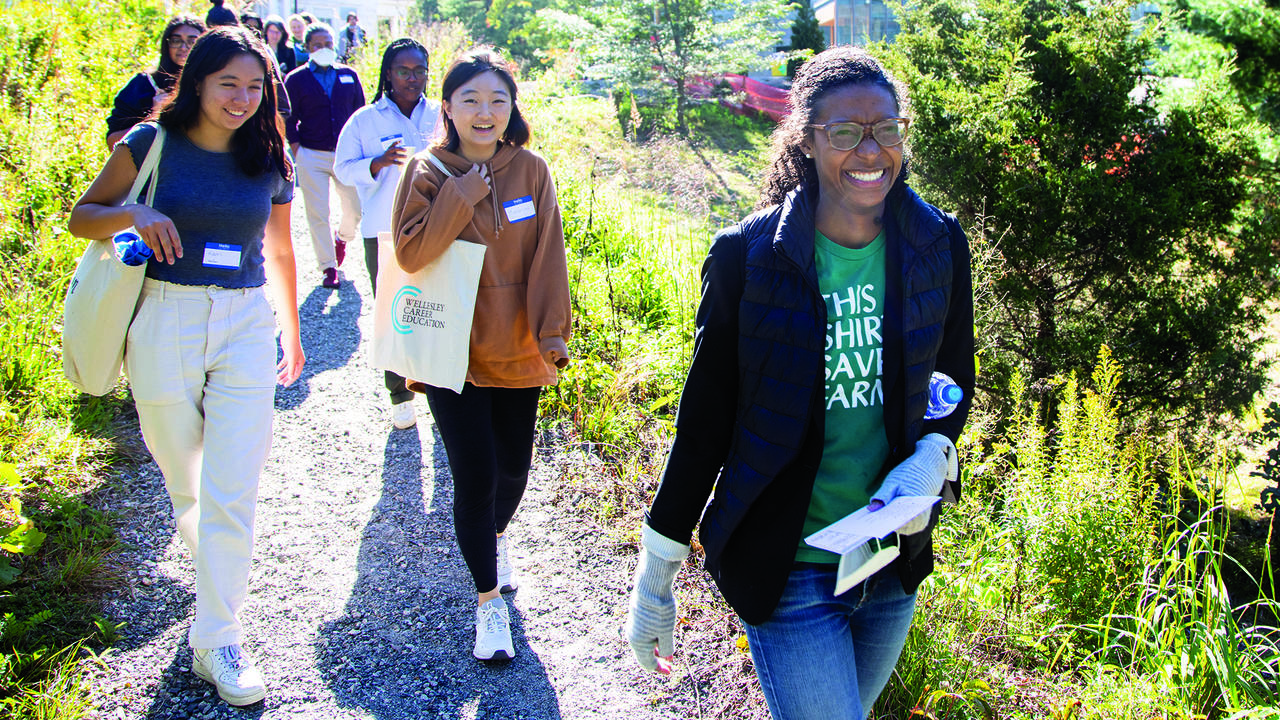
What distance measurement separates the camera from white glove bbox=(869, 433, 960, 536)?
1840 mm

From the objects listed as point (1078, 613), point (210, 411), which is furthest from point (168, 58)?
point (1078, 613)

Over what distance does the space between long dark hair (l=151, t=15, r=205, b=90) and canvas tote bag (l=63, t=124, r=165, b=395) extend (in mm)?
1309

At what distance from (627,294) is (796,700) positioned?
5015 mm

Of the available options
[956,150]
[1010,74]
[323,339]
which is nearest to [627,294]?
[323,339]

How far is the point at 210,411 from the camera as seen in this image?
322 centimetres

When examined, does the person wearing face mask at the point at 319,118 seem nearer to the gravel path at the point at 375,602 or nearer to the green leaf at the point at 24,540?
the gravel path at the point at 375,602

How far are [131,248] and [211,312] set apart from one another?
13.7 inches

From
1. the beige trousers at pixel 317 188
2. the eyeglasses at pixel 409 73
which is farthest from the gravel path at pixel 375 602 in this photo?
the beige trousers at pixel 317 188

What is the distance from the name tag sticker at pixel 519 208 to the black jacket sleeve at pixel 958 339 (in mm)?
1680

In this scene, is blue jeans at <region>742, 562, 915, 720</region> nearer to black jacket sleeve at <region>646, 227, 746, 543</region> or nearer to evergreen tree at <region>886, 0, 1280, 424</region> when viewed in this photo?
black jacket sleeve at <region>646, 227, 746, 543</region>

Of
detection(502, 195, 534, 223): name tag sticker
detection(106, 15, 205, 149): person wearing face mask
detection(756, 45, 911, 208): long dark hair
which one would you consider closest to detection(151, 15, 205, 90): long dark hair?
detection(106, 15, 205, 149): person wearing face mask

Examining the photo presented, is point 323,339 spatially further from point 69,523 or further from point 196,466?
point 196,466

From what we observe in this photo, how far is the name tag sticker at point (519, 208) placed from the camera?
3.36 meters

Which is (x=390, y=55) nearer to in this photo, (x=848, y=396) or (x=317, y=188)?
(x=317, y=188)
